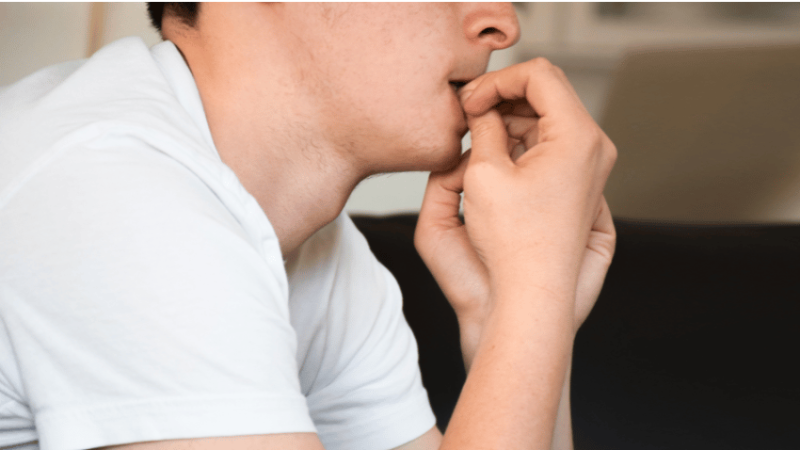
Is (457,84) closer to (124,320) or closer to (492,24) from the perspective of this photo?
(492,24)

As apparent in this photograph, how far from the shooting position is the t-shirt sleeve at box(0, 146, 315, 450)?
1.46ft

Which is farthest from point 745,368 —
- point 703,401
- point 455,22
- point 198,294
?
point 198,294

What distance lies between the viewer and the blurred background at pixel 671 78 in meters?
1.53

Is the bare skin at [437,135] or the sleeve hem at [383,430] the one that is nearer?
the bare skin at [437,135]

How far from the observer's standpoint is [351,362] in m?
0.96

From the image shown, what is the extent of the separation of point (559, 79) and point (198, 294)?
536mm

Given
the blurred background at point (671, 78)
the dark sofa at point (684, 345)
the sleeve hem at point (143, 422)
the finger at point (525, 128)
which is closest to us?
the sleeve hem at point (143, 422)

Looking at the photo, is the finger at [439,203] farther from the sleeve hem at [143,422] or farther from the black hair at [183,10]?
the sleeve hem at [143,422]

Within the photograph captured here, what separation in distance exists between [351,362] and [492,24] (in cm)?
56

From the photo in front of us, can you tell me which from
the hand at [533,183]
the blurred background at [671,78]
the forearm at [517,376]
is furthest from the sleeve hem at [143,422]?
the blurred background at [671,78]

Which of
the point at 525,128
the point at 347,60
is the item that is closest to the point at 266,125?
the point at 347,60

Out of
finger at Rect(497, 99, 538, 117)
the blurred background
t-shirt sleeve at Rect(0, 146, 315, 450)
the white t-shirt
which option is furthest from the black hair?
the blurred background

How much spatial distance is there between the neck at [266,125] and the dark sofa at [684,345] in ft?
2.24

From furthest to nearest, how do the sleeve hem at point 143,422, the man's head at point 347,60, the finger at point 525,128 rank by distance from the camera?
the finger at point 525,128 < the man's head at point 347,60 < the sleeve hem at point 143,422
